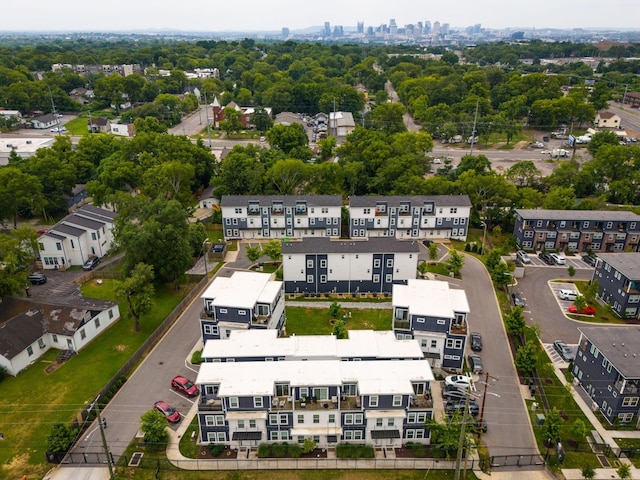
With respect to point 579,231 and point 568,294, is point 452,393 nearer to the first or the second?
point 568,294

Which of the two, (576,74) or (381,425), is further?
(576,74)

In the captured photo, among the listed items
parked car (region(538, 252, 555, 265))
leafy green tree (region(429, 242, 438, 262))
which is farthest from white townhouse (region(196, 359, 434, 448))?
parked car (region(538, 252, 555, 265))

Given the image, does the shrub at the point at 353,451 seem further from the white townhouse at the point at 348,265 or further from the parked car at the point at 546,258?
the parked car at the point at 546,258

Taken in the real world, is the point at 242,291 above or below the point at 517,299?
above

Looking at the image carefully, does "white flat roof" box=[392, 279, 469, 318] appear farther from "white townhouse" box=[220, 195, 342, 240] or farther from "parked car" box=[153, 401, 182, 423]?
"white townhouse" box=[220, 195, 342, 240]

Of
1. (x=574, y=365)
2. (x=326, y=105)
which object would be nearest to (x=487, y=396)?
(x=574, y=365)

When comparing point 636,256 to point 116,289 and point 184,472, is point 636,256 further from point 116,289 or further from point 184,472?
point 116,289

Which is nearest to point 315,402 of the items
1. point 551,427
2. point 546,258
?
point 551,427
